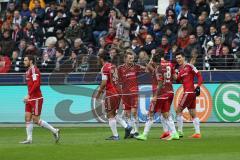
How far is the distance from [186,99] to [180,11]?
9.68 metres

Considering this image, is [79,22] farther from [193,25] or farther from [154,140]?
[154,140]

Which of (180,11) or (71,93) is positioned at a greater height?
(180,11)

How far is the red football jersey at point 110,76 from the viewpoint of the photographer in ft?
62.7

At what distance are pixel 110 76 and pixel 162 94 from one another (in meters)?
1.38

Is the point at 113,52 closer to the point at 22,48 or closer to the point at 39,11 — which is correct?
the point at 22,48

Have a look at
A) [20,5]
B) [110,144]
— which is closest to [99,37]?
[20,5]

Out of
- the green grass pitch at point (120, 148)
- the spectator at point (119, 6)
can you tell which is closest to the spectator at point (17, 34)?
the spectator at point (119, 6)

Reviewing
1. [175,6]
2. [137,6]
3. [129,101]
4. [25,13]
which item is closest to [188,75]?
[129,101]

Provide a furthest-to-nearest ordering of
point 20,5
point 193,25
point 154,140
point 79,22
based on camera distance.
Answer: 1. point 20,5
2. point 79,22
3. point 193,25
4. point 154,140

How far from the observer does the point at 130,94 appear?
811 inches

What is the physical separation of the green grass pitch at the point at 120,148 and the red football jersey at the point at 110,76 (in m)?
1.27

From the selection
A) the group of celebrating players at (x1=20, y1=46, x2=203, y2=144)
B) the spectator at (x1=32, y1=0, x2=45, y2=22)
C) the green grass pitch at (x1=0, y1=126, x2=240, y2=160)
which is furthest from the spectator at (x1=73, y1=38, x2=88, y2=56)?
the group of celebrating players at (x1=20, y1=46, x2=203, y2=144)

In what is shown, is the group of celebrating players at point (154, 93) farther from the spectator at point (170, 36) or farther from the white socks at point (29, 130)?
the spectator at point (170, 36)

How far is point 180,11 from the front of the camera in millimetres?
29078
